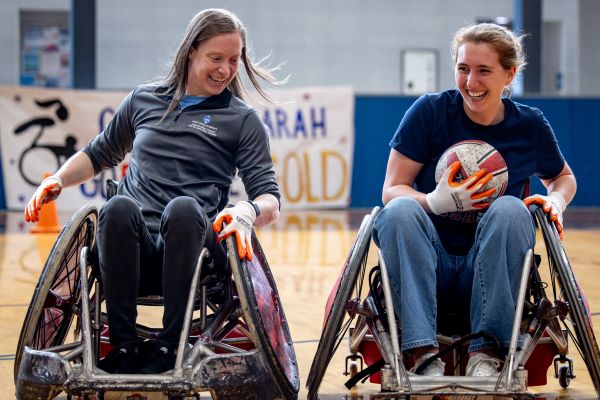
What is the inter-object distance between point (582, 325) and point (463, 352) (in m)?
0.31

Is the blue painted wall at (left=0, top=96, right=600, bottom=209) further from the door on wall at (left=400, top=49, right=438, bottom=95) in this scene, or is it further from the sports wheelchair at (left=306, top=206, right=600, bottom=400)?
the sports wheelchair at (left=306, top=206, right=600, bottom=400)

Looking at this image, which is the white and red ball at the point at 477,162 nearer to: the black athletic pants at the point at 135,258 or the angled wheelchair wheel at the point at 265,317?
the angled wheelchair wheel at the point at 265,317

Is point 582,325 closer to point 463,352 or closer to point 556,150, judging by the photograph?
point 463,352

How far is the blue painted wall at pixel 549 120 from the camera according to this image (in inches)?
362

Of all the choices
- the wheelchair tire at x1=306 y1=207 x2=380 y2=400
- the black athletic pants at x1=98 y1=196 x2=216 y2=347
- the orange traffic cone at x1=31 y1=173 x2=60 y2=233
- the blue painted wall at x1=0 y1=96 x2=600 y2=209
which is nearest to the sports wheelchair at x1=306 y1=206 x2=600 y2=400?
the wheelchair tire at x1=306 y1=207 x2=380 y2=400

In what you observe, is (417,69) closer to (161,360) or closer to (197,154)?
(197,154)

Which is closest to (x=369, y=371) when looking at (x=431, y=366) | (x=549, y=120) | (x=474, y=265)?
(x=431, y=366)

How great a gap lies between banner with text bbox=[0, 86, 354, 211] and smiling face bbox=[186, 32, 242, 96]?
5861 mm

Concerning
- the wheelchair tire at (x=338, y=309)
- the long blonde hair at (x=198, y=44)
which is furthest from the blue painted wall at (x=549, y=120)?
the wheelchair tire at (x=338, y=309)

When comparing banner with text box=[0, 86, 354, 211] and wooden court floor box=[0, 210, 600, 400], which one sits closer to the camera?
wooden court floor box=[0, 210, 600, 400]

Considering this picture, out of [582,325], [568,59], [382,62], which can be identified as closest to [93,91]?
[382,62]

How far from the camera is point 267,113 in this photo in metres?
9.08

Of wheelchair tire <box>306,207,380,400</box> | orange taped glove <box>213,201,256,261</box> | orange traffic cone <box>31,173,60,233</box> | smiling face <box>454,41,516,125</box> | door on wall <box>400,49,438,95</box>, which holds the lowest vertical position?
orange traffic cone <box>31,173,60,233</box>

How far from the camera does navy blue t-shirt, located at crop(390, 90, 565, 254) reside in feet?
8.80
